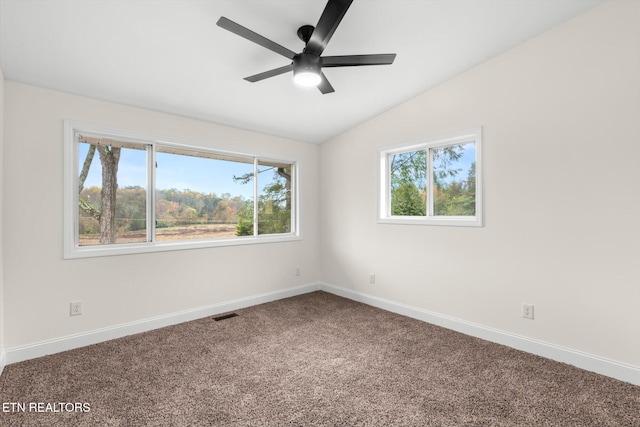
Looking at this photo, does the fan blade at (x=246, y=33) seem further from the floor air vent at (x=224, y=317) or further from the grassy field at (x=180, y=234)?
the floor air vent at (x=224, y=317)

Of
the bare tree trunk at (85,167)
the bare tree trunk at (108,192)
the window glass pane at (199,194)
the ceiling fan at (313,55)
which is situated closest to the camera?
the ceiling fan at (313,55)

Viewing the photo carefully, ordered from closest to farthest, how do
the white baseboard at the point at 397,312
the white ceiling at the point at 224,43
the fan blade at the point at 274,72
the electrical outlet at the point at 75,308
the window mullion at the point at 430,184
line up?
the white ceiling at the point at 224,43 < the fan blade at the point at 274,72 < the white baseboard at the point at 397,312 < the electrical outlet at the point at 75,308 < the window mullion at the point at 430,184

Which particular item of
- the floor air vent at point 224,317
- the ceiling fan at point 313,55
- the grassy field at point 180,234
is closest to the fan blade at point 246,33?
the ceiling fan at point 313,55

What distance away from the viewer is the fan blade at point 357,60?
6.82 ft

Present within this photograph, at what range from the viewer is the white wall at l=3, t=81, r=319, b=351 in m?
2.51

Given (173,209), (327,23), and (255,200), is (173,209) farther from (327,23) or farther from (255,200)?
(327,23)

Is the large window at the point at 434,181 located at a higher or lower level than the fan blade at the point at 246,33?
lower

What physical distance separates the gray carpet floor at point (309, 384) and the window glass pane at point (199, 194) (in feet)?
3.82

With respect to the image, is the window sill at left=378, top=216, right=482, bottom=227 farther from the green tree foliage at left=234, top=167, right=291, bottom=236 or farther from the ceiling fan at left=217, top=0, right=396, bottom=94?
the ceiling fan at left=217, top=0, right=396, bottom=94

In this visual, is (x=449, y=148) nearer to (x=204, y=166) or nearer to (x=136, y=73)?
(x=204, y=166)

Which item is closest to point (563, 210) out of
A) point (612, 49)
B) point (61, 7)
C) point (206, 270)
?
point (612, 49)

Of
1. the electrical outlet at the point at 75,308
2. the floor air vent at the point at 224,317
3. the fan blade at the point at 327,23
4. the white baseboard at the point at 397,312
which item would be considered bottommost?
the floor air vent at the point at 224,317

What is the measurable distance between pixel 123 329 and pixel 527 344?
3.73 meters

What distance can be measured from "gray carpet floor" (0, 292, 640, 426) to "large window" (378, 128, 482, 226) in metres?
1.27
